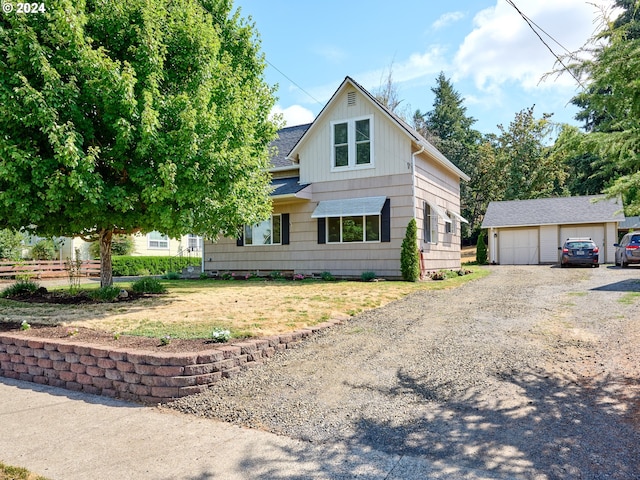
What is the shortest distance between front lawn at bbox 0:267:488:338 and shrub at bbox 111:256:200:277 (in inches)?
463

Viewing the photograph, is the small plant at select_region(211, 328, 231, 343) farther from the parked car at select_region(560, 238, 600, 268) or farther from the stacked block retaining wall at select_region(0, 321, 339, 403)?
the parked car at select_region(560, 238, 600, 268)

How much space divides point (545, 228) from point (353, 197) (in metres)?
14.9

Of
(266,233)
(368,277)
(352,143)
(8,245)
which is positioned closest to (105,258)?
(266,233)

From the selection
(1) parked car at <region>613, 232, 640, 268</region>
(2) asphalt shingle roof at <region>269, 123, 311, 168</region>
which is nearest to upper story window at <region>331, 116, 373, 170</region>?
(2) asphalt shingle roof at <region>269, 123, 311, 168</region>

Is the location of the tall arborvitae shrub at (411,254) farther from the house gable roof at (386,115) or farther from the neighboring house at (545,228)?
the neighboring house at (545,228)

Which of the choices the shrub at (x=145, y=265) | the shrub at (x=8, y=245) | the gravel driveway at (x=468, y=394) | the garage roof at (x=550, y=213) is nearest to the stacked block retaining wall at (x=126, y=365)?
the gravel driveway at (x=468, y=394)

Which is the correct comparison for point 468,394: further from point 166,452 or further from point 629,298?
point 629,298

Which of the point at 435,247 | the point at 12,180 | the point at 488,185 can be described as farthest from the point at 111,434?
the point at 488,185

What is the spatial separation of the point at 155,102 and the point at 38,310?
4401mm

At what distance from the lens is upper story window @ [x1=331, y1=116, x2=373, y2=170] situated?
581 inches

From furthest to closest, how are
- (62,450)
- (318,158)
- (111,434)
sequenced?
(318,158) < (111,434) < (62,450)

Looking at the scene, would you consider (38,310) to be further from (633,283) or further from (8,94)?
(633,283)

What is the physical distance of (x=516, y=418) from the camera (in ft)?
12.3

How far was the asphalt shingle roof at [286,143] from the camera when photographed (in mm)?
17672
